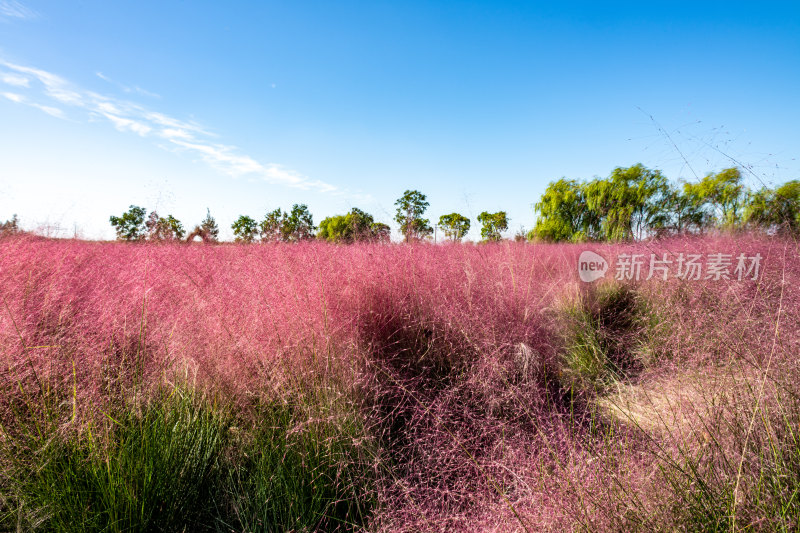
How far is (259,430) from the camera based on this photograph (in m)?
1.64

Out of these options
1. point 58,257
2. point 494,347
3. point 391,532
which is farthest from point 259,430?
point 58,257

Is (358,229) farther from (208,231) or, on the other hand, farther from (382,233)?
(208,231)

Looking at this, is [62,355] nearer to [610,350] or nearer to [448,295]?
[448,295]

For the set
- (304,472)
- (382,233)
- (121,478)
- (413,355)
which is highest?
(382,233)

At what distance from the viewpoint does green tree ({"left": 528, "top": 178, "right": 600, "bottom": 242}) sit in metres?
22.8

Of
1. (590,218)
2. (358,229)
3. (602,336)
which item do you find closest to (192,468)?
(358,229)

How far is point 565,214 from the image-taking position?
2381cm

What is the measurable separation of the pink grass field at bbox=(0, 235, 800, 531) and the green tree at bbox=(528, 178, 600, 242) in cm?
2178

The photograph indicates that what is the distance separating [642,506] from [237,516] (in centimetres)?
150

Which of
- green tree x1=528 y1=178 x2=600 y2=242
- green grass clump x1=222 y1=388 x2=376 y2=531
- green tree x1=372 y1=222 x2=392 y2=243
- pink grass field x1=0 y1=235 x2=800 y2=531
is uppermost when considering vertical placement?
green tree x1=528 y1=178 x2=600 y2=242

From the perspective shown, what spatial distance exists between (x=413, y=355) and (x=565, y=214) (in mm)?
24631

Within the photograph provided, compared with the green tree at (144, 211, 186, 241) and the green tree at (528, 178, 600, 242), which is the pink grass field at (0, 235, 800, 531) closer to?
the green tree at (144, 211, 186, 241)

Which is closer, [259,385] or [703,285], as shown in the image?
[259,385]

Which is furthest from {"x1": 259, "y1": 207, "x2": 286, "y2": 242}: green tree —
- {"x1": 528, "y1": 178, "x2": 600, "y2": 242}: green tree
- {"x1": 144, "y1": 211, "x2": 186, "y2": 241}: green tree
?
{"x1": 528, "y1": 178, "x2": 600, "y2": 242}: green tree
